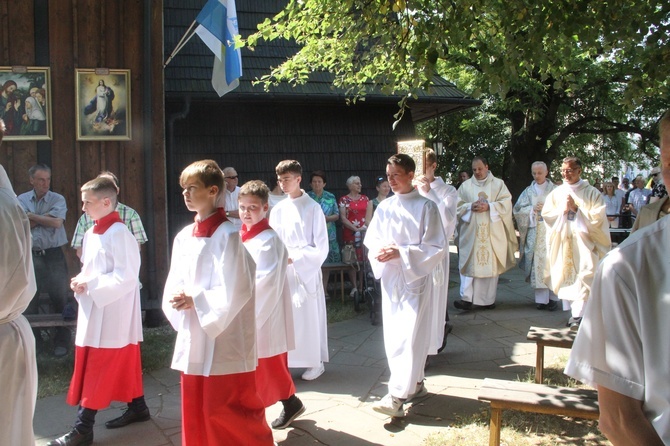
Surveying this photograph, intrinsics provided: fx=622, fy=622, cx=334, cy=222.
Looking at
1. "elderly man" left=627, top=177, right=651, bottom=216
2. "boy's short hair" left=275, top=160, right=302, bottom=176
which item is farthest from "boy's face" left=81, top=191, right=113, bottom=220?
"elderly man" left=627, top=177, right=651, bottom=216

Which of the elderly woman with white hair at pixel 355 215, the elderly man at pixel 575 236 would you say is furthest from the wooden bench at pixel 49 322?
the elderly man at pixel 575 236

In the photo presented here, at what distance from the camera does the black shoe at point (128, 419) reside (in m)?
4.68

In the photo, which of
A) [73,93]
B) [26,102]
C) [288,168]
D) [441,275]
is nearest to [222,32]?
[73,93]

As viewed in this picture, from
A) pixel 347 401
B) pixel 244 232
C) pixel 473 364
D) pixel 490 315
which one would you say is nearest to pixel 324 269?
pixel 490 315

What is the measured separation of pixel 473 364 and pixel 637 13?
3.77 metres

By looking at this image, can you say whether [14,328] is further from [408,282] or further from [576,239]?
[576,239]

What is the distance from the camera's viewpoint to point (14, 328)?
9.34ft

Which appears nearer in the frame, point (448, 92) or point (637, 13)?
point (637, 13)

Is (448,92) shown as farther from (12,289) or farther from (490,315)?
(12,289)

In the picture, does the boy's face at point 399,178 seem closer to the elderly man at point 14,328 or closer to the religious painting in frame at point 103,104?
the elderly man at point 14,328

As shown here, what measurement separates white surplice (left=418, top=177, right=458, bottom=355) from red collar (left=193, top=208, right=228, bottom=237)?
8.28 feet

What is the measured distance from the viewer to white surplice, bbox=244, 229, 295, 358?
4387 mm

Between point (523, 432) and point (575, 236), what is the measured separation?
394 centimetres

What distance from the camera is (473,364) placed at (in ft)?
20.9
